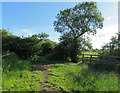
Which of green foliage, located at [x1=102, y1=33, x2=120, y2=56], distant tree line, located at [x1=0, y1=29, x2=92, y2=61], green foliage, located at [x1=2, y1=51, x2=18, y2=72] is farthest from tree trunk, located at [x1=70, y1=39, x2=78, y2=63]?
green foliage, located at [x1=2, y1=51, x2=18, y2=72]

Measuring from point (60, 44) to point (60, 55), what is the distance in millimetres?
1818

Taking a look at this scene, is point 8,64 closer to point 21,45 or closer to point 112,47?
point 21,45

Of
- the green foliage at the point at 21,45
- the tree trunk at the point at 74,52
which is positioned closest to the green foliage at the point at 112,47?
the tree trunk at the point at 74,52

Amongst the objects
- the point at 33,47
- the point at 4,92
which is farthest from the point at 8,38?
the point at 4,92

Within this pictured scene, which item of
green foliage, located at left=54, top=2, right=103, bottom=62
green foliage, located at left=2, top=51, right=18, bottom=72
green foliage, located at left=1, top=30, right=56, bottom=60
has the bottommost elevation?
green foliage, located at left=2, top=51, right=18, bottom=72

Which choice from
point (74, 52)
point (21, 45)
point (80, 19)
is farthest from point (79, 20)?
point (21, 45)

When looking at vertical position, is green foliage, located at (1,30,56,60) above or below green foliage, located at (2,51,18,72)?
above

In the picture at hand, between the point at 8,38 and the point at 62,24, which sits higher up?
the point at 62,24

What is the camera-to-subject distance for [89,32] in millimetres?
15906

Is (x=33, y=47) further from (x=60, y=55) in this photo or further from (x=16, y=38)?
(x=60, y=55)

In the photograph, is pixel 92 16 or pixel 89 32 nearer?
pixel 92 16

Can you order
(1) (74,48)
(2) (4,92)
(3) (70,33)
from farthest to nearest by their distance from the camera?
(3) (70,33)
(1) (74,48)
(2) (4,92)

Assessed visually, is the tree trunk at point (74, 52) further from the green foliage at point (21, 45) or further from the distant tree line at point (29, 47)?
the green foliage at point (21, 45)

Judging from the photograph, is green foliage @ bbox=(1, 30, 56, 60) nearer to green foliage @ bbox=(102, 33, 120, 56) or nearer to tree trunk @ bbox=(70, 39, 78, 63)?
tree trunk @ bbox=(70, 39, 78, 63)
